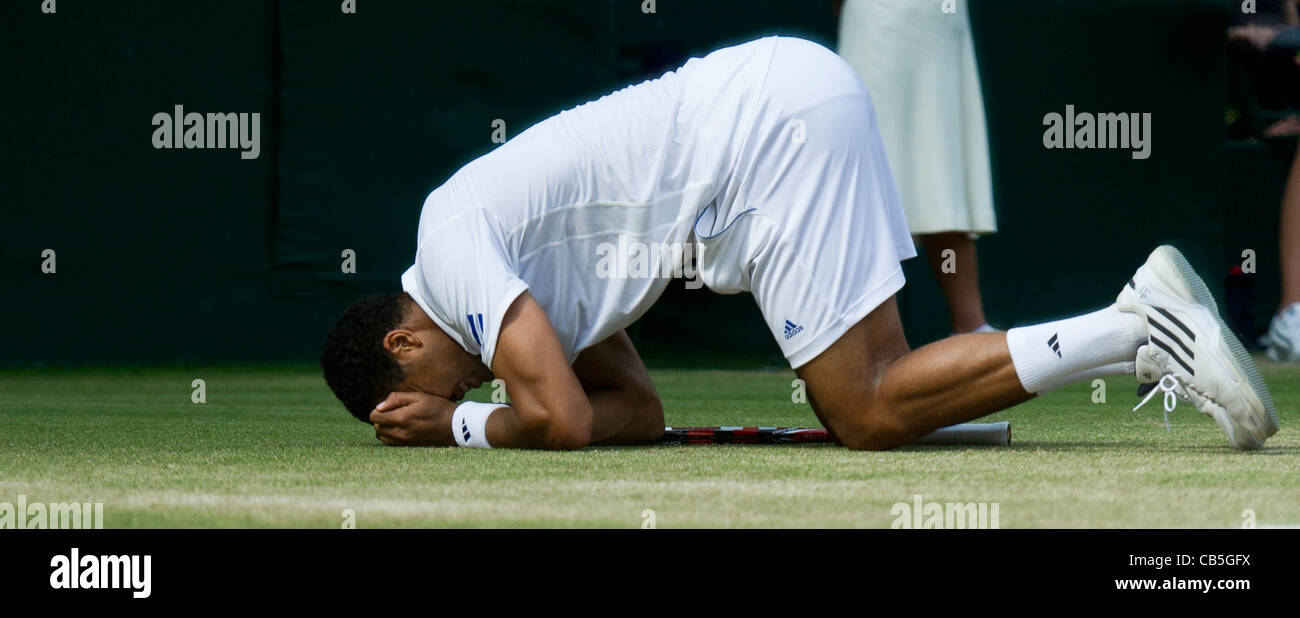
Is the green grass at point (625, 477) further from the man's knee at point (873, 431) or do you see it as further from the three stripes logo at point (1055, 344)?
the three stripes logo at point (1055, 344)

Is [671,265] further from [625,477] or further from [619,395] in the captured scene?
[625,477]

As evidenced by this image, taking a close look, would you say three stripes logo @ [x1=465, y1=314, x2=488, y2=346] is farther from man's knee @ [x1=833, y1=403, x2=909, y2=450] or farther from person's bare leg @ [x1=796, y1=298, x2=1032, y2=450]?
man's knee @ [x1=833, y1=403, x2=909, y2=450]

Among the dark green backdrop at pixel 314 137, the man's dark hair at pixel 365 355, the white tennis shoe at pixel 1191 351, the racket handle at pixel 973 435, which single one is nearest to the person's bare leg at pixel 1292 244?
the dark green backdrop at pixel 314 137

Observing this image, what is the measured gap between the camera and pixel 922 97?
205 inches

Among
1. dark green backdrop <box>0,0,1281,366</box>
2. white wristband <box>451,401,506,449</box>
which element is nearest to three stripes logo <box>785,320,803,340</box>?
white wristband <box>451,401,506,449</box>

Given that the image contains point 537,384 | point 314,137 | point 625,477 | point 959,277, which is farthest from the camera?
point 314,137

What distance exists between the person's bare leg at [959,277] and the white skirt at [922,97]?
0.24 ft

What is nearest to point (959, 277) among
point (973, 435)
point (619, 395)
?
point (973, 435)

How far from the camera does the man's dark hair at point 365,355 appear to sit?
3.23 meters

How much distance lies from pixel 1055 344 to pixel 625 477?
2.72 ft

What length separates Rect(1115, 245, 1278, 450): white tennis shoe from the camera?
9.30ft

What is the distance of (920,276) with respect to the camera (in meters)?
7.38

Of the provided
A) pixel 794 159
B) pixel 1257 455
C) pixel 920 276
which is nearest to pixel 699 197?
pixel 794 159

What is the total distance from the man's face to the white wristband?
0.23 ft
